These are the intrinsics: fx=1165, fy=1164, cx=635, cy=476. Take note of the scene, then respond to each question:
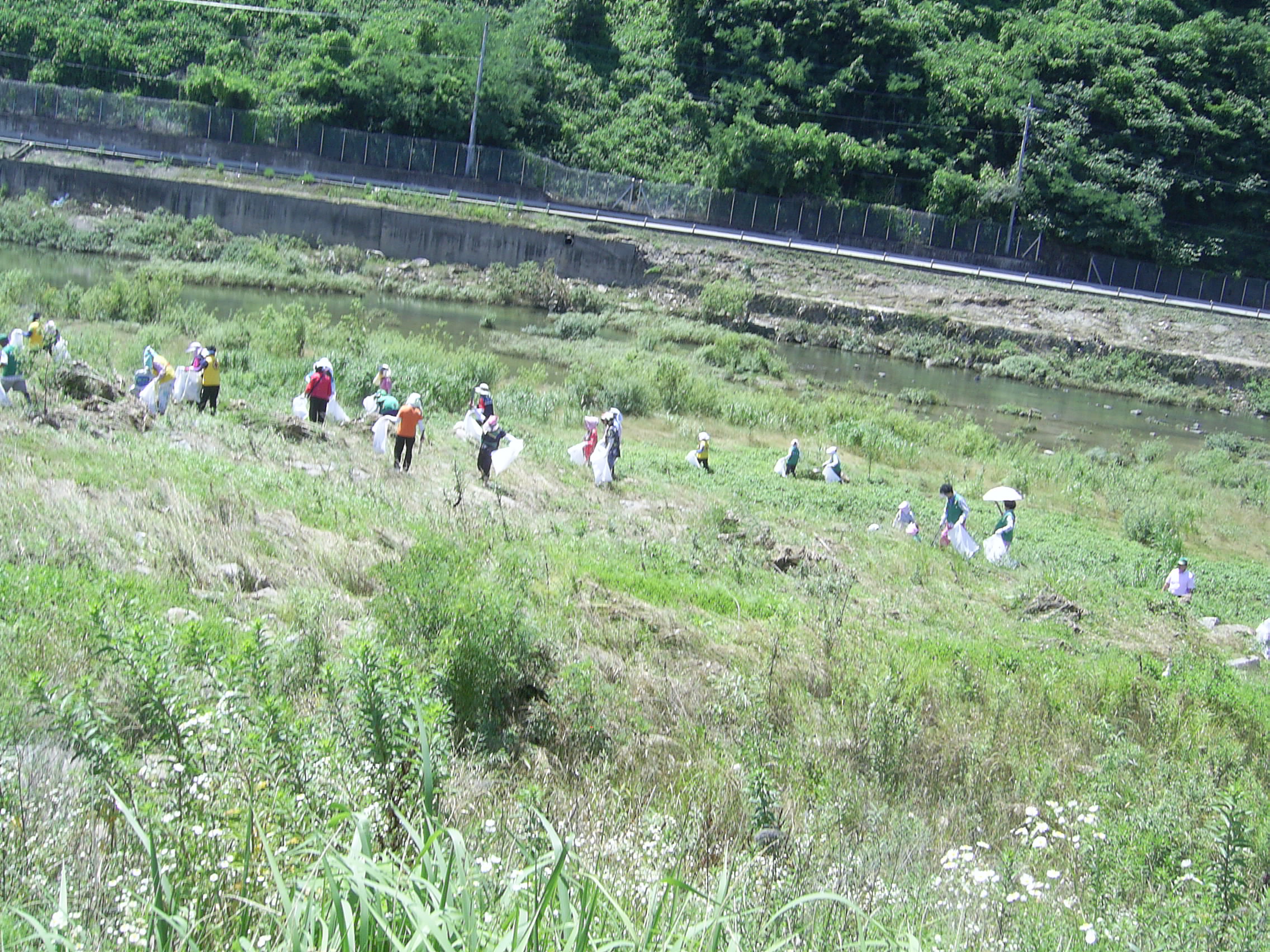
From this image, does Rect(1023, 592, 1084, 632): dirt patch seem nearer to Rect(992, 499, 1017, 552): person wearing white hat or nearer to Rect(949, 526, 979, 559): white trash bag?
Rect(949, 526, 979, 559): white trash bag

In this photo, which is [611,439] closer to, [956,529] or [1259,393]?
[956,529]

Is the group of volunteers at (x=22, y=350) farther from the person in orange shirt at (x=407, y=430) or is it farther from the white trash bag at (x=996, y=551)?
the white trash bag at (x=996, y=551)

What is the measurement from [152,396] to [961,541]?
435 inches

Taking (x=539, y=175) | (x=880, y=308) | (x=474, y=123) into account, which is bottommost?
(x=880, y=308)

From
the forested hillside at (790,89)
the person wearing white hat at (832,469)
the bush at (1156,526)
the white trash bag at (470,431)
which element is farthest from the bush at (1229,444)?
the forested hillside at (790,89)

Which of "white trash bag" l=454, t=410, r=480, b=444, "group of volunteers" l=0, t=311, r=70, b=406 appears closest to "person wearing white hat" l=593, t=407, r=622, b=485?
"white trash bag" l=454, t=410, r=480, b=444

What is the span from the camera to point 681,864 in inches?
186

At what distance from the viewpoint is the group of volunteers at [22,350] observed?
14.6m

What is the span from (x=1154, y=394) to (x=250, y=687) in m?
42.5

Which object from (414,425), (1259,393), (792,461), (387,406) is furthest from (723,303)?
(414,425)

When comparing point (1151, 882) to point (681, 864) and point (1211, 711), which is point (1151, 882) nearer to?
point (681, 864)

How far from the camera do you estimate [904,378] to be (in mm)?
39250

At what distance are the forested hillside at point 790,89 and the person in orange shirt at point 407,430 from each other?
4328 centimetres

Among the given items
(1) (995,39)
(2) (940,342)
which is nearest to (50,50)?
Result: (2) (940,342)
